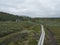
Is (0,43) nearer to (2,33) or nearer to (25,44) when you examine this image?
(25,44)

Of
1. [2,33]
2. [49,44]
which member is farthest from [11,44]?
[2,33]

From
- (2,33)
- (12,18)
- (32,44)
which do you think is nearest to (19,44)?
(32,44)

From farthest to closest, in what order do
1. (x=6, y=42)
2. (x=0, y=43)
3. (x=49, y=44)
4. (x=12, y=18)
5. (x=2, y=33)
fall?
(x=12, y=18) < (x=2, y=33) < (x=49, y=44) < (x=6, y=42) < (x=0, y=43)

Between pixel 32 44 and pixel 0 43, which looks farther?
pixel 32 44

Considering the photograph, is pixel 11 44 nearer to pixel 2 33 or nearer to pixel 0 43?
pixel 0 43

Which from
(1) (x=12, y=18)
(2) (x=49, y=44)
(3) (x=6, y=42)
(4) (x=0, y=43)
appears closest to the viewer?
(4) (x=0, y=43)

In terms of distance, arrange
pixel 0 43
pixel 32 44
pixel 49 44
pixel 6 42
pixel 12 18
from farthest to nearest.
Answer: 1. pixel 12 18
2. pixel 49 44
3. pixel 32 44
4. pixel 6 42
5. pixel 0 43

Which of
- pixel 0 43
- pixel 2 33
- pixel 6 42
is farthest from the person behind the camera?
pixel 2 33

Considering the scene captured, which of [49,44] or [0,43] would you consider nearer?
[0,43]
